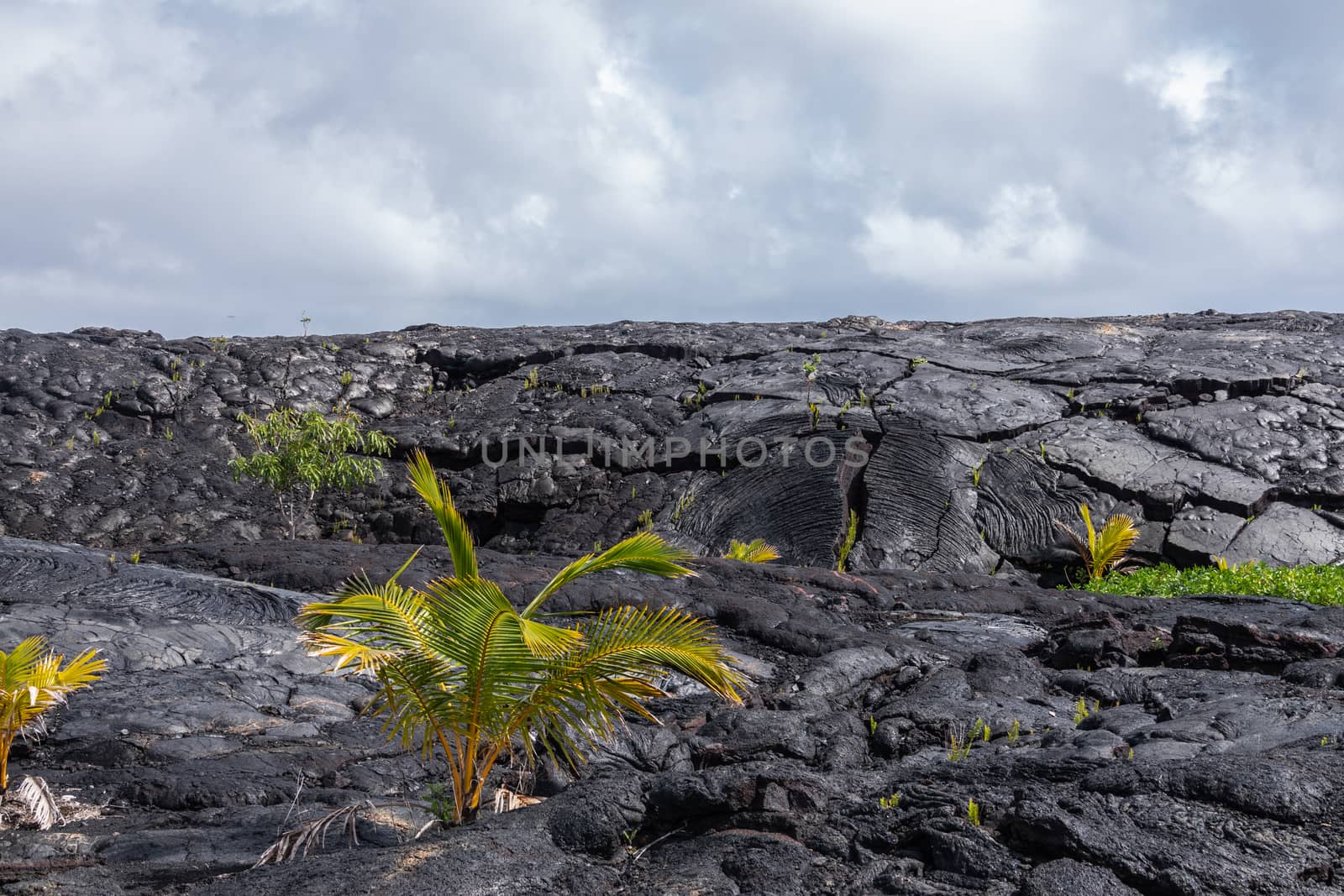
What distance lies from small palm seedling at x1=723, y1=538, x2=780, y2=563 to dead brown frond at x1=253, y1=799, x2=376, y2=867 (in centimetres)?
682

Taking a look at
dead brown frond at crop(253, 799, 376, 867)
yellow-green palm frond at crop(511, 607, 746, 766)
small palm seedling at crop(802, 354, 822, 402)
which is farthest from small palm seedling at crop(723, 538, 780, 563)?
dead brown frond at crop(253, 799, 376, 867)

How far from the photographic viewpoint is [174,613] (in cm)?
810

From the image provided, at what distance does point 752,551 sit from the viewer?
12.3m

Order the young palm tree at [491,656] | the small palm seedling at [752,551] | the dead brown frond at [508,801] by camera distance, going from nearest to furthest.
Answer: the young palm tree at [491,656]
the dead brown frond at [508,801]
the small palm seedling at [752,551]

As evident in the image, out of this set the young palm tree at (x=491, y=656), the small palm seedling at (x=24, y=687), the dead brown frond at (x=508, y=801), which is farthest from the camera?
the small palm seedling at (x=24, y=687)

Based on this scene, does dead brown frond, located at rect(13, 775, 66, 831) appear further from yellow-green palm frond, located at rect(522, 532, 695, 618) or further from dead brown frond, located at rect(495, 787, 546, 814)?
yellow-green palm frond, located at rect(522, 532, 695, 618)

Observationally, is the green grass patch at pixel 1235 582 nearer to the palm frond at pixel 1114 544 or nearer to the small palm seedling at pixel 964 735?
the palm frond at pixel 1114 544

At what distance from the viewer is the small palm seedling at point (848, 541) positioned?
12914 millimetres

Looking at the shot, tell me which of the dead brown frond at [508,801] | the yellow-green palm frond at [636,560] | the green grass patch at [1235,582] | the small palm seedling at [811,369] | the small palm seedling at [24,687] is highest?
the small palm seedling at [811,369]

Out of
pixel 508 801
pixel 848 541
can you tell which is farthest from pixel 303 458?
pixel 508 801

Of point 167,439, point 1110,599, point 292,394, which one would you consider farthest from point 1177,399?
point 167,439

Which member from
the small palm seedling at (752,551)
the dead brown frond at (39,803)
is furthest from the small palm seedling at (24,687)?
the small palm seedling at (752,551)

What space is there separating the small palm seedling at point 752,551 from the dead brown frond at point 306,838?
22.4 feet

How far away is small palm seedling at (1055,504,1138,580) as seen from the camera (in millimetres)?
12727
